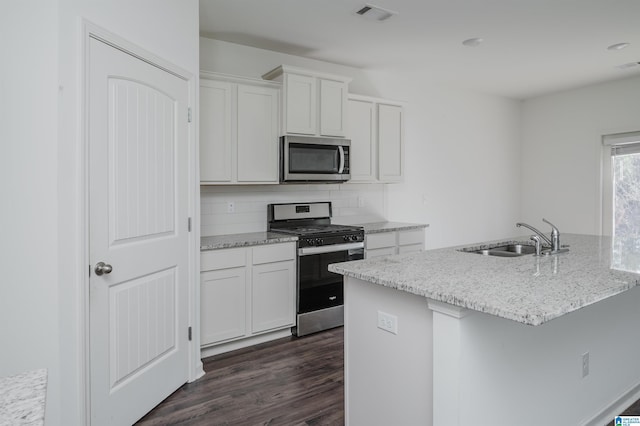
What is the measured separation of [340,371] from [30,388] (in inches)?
92.4

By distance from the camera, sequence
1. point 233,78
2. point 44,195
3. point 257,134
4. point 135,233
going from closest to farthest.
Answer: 1. point 44,195
2. point 135,233
3. point 233,78
4. point 257,134

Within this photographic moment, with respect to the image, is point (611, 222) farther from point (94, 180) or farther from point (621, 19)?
point (94, 180)

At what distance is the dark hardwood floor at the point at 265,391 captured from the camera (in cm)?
232

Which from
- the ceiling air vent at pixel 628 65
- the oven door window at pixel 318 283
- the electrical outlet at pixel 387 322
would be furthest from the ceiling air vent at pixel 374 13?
the ceiling air vent at pixel 628 65

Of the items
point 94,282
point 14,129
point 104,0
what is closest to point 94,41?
point 104,0

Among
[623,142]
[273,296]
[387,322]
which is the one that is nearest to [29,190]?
[387,322]

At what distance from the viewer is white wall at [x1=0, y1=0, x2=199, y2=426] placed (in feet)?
5.30

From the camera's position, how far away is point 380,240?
420 cm

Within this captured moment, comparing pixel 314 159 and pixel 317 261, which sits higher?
pixel 314 159

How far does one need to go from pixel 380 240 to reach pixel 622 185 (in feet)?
12.1

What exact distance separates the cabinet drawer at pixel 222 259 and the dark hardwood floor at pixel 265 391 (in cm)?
71

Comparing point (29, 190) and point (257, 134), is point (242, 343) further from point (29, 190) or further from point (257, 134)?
point (29, 190)

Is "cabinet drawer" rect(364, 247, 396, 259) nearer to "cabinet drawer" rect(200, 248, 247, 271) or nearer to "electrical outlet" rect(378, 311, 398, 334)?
"cabinet drawer" rect(200, 248, 247, 271)

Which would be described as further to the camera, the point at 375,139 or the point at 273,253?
the point at 375,139
